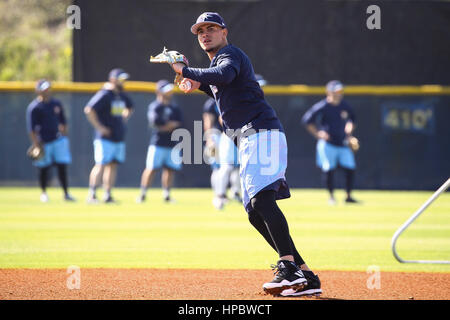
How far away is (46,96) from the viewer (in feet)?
47.9

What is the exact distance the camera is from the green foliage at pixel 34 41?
29.7 m

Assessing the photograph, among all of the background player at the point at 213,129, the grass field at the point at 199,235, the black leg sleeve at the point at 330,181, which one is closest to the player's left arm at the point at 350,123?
the black leg sleeve at the point at 330,181

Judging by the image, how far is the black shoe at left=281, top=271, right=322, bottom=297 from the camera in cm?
552

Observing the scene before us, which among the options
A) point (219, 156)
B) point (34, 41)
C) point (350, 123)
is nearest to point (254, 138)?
point (219, 156)

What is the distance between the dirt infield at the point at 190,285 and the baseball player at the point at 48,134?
774 cm

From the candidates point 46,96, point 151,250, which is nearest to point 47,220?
point 151,250

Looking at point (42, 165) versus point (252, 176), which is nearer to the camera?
point (252, 176)

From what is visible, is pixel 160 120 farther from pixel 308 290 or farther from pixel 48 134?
pixel 308 290

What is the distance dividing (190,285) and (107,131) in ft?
27.3

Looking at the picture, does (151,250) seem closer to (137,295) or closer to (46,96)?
(137,295)

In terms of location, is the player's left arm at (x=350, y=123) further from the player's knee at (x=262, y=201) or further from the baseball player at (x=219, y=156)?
the player's knee at (x=262, y=201)

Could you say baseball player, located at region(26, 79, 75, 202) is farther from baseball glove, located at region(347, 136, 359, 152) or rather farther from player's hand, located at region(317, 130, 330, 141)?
baseball glove, located at region(347, 136, 359, 152)
